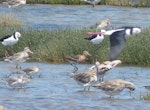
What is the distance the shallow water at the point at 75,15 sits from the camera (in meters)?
32.2

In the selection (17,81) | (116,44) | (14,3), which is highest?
(116,44)

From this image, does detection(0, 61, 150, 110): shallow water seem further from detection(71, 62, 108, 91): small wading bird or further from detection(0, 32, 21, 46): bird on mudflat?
detection(0, 32, 21, 46): bird on mudflat

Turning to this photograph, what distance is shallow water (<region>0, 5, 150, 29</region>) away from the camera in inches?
1267

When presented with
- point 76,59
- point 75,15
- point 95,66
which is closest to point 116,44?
point 95,66

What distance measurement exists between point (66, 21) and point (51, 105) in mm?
18740

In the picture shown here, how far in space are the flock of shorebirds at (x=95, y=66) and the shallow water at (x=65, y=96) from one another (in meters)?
0.20

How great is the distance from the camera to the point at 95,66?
16594 mm

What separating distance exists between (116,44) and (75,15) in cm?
2172

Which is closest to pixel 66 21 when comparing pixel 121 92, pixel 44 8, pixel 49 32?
pixel 44 8

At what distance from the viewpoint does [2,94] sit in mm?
15578

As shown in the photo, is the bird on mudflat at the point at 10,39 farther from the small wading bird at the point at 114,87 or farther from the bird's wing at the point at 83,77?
the small wading bird at the point at 114,87

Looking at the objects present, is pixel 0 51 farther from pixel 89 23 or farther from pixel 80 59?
pixel 89 23

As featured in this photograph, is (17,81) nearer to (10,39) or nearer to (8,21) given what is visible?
(10,39)

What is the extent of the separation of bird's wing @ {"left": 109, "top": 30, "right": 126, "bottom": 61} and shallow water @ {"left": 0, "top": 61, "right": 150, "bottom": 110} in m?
1.13
